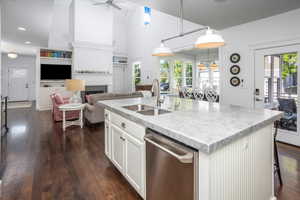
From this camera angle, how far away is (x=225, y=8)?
3018 mm

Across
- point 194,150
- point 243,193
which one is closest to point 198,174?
point 194,150

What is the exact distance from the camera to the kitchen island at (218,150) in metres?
0.98

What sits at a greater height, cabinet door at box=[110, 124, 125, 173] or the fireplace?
the fireplace

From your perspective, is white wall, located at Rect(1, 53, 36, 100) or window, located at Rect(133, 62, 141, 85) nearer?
window, located at Rect(133, 62, 141, 85)

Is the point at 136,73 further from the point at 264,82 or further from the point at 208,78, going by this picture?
the point at 264,82

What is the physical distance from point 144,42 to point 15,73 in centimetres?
823

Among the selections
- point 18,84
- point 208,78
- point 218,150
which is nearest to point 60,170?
point 218,150

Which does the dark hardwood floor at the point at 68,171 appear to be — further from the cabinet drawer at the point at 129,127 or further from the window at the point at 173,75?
the window at the point at 173,75

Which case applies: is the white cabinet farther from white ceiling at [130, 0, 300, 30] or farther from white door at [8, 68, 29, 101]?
white door at [8, 68, 29, 101]

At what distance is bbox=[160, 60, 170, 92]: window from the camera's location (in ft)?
23.9

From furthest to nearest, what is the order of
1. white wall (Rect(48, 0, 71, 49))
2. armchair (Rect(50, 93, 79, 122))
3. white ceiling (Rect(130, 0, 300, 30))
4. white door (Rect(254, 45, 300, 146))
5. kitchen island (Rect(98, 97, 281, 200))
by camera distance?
white wall (Rect(48, 0, 71, 49)), armchair (Rect(50, 93, 79, 122)), white door (Rect(254, 45, 300, 146)), white ceiling (Rect(130, 0, 300, 30)), kitchen island (Rect(98, 97, 281, 200))

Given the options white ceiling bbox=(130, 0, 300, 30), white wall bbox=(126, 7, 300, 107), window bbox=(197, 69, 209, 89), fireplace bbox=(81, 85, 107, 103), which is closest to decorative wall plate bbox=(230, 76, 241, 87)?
white wall bbox=(126, 7, 300, 107)

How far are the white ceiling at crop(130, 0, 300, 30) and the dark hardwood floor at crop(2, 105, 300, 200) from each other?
101 inches

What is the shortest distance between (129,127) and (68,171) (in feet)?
4.29
